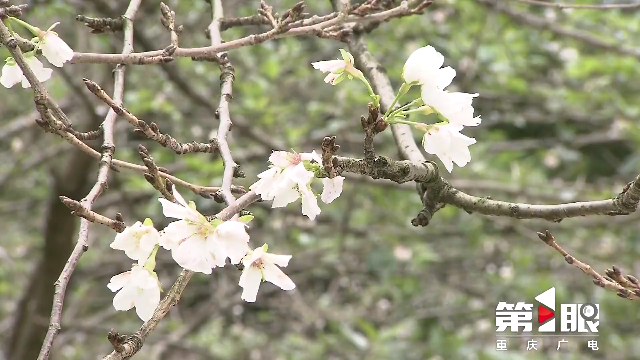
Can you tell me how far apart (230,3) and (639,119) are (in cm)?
183

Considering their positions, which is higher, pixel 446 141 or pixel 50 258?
pixel 446 141

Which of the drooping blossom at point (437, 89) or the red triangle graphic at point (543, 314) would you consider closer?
the drooping blossom at point (437, 89)

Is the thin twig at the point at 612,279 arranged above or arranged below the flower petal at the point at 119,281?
below

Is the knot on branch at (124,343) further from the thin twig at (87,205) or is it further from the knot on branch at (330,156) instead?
the knot on branch at (330,156)

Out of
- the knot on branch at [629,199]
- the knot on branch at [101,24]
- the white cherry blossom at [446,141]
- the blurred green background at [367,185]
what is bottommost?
the blurred green background at [367,185]

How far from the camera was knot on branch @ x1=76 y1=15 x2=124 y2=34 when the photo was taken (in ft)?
3.72

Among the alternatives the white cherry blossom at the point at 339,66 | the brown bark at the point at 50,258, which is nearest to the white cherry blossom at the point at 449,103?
the white cherry blossom at the point at 339,66

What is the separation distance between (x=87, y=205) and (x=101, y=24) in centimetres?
49

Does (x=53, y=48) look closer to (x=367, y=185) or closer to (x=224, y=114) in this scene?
(x=224, y=114)

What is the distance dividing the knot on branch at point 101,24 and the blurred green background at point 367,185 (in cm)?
111

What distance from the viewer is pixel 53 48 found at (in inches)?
39.6

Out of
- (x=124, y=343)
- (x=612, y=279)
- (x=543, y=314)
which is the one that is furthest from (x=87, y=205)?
(x=543, y=314)

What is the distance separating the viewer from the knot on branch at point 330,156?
745 millimetres

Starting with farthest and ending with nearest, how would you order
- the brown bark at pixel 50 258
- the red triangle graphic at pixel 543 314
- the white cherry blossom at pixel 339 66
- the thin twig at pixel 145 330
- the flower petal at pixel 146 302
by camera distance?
the brown bark at pixel 50 258, the red triangle graphic at pixel 543 314, the white cherry blossom at pixel 339 66, the flower petal at pixel 146 302, the thin twig at pixel 145 330
